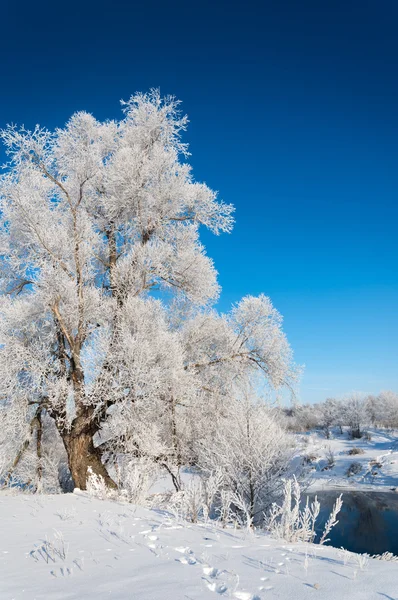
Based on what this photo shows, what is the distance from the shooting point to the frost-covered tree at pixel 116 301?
28.5 feet

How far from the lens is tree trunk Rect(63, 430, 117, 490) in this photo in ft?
28.5

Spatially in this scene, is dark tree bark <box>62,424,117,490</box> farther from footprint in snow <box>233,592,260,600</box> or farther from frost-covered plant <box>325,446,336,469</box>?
frost-covered plant <box>325,446,336,469</box>

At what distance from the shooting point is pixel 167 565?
3076 millimetres

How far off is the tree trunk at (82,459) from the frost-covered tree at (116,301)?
0.09ft

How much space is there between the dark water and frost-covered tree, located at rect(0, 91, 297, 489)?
531 centimetres

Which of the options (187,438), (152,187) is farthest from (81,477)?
(152,187)

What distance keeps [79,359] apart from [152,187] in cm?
463

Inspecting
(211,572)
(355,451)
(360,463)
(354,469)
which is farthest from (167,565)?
(355,451)

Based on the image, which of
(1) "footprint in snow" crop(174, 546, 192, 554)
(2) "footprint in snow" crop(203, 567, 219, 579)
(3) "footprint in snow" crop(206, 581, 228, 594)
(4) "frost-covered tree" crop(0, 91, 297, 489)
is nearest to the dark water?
(4) "frost-covered tree" crop(0, 91, 297, 489)

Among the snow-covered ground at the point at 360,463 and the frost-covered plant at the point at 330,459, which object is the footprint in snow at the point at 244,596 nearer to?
the snow-covered ground at the point at 360,463

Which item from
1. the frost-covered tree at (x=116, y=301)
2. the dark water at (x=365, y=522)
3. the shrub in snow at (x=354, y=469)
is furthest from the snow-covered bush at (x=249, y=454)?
the shrub in snow at (x=354, y=469)

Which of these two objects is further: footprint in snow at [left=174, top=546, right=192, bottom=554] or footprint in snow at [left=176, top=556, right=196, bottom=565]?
footprint in snow at [left=174, top=546, right=192, bottom=554]

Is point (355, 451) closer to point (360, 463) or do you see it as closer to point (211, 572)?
point (360, 463)

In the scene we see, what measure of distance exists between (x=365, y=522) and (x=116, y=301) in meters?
15.8
